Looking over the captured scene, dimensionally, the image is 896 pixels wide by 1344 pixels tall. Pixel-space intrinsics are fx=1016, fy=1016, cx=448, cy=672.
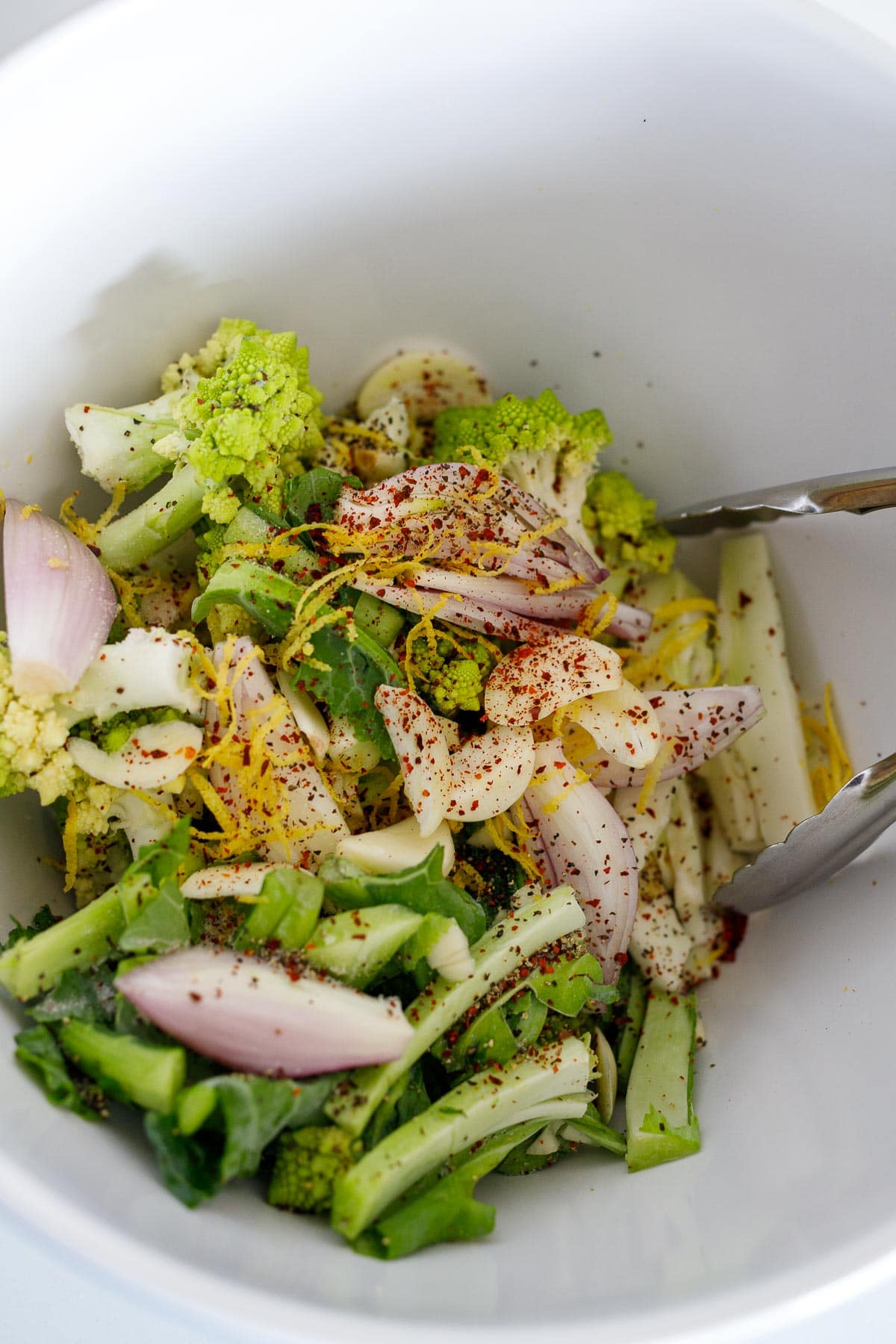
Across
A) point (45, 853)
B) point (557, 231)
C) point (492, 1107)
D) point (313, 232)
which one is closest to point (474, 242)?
point (557, 231)

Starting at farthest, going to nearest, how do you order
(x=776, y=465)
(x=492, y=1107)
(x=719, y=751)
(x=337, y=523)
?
(x=776, y=465) < (x=719, y=751) < (x=337, y=523) < (x=492, y=1107)

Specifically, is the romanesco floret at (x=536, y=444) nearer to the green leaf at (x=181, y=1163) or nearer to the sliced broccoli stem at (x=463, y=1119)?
the sliced broccoli stem at (x=463, y=1119)

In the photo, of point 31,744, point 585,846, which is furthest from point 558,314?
point 31,744

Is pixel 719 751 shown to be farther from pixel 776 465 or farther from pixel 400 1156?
pixel 400 1156

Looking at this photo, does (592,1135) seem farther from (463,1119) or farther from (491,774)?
(491,774)

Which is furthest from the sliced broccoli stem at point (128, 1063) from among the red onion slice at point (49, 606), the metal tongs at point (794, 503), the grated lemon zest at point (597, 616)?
the metal tongs at point (794, 503)

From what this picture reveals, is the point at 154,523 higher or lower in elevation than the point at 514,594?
higher
